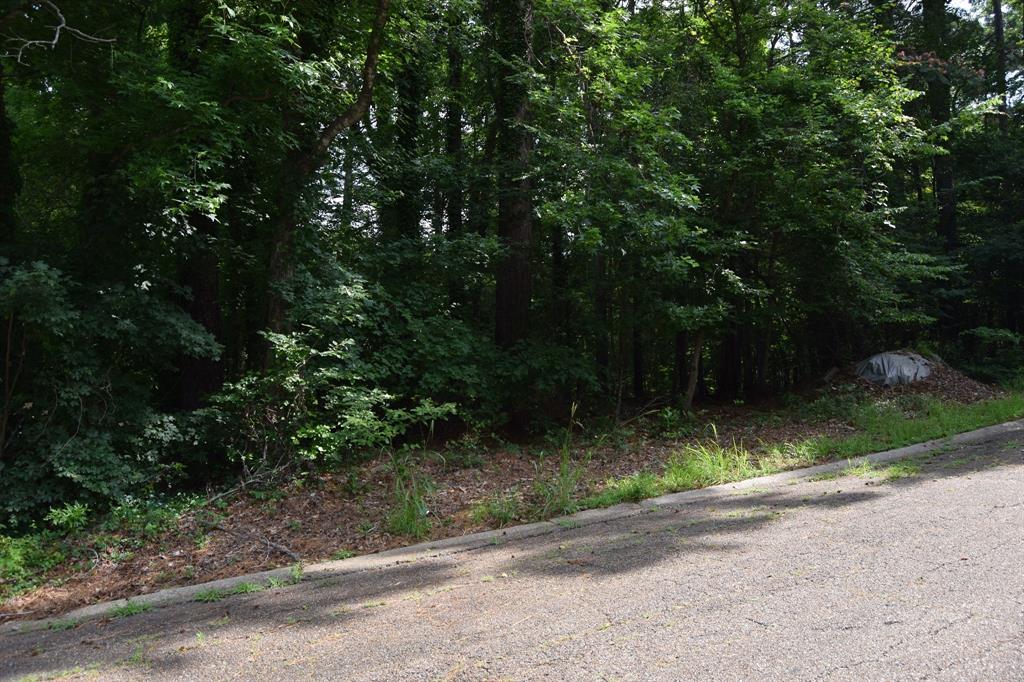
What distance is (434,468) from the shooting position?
28.4 ft

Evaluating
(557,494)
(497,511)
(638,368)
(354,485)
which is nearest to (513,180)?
(354,485)

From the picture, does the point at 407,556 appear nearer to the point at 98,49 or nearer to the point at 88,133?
the point at 88,133

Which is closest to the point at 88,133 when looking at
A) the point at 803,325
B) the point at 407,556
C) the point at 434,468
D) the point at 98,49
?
the point at 98,49

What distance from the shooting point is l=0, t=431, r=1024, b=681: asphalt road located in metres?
2.96

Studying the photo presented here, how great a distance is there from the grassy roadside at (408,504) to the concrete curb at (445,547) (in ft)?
0.70

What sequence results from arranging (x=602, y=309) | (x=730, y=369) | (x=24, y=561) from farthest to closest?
(x=730, y=369) < (x=602, y=309) < (x=24, y=561)

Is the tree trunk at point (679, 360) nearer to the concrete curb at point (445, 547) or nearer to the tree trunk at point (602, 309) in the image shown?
the tree trunk at point (602, 309)

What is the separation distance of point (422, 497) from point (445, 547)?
134 centimetres

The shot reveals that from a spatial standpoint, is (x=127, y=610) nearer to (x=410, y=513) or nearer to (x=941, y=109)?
(x=410, y=513)

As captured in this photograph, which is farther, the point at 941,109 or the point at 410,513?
the point at 941,109

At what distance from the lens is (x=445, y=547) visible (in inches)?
218

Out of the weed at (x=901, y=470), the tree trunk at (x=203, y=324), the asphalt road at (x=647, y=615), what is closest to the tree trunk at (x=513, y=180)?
the tree trunk at (x=203, y=324)

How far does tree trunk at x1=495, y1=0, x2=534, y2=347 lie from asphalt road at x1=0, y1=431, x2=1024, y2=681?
6.45 metres

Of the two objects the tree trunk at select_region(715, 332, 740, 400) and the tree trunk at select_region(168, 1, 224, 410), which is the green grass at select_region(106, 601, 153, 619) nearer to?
the tree trunk at select_region(168, 1, 224, 410)
